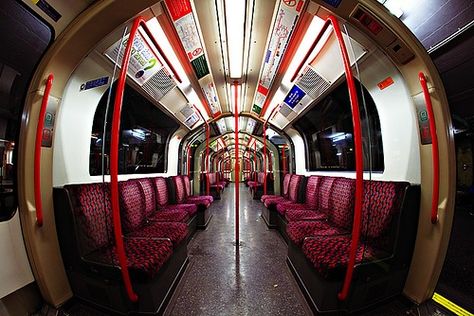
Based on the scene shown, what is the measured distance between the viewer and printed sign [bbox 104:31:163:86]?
2.29 m

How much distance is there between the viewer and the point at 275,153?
8.31m

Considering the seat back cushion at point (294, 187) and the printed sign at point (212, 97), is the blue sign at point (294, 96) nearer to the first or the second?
the printed sign at point (212, 97)

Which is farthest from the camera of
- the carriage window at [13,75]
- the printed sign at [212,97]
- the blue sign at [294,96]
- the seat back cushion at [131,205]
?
the printed sign at [212,97]

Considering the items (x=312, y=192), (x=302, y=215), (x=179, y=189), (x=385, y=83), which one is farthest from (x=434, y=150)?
(x=179, y=189)

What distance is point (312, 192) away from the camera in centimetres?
439

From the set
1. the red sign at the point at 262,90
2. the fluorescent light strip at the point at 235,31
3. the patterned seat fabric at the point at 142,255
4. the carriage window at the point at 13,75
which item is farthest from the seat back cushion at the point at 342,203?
the carriage window at the point at 13,75

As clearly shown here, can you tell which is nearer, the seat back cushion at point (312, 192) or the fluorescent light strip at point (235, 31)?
the fluorescent light strip at point (235, 31)

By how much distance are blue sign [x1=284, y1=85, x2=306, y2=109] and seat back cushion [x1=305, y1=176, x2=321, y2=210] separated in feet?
5.69

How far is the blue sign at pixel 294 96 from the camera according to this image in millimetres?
3823

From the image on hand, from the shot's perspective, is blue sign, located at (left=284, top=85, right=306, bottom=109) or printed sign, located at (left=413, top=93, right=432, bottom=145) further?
blue sign, located at (left=284, top=85, right=306, bottom=109)

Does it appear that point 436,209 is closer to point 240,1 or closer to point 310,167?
point 240,1

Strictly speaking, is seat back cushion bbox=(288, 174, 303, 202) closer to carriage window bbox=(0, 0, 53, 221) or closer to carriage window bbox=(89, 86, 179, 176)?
carriage window bbox=(89, 86, 179, 176)

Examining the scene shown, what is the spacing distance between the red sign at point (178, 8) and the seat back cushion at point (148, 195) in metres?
2.68

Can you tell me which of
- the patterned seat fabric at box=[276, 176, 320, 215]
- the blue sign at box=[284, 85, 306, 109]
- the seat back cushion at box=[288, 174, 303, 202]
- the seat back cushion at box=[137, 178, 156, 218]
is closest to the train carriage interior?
the seat back cushion at box=[137, 178, 156, 218]
